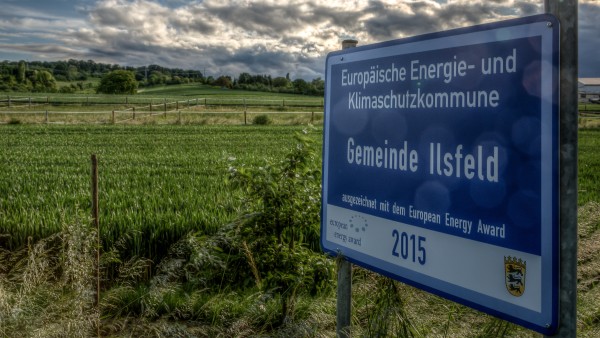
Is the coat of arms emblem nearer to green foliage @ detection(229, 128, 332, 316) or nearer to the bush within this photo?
green foliage @ detection(229, 128, 332, 316)

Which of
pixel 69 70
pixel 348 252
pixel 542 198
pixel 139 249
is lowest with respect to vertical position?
pixel 139 249

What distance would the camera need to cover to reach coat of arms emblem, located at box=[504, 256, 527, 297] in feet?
8.11

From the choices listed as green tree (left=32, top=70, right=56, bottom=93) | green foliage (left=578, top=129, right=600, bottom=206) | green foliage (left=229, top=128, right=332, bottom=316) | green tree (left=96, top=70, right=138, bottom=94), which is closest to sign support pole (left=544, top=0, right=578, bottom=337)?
green foliage (left=229, top=128, right=332, bottom=316)

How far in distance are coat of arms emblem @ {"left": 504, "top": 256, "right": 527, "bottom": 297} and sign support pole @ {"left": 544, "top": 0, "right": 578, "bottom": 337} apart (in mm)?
153

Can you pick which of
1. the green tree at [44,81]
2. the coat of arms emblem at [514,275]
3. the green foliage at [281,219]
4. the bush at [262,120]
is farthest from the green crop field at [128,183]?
the green tree at [44,81]

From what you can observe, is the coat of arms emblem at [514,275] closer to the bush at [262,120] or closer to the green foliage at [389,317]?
the green foliage at [389,317]

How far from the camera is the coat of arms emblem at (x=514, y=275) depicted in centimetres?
247

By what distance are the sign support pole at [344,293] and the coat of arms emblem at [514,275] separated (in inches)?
51.1

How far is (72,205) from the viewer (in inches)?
349

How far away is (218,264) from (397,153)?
2910 millimetres

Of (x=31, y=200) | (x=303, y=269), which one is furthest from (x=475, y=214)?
(x=31, y=200)

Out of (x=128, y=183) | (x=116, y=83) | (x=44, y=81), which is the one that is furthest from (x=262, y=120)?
(x=44, y=81)

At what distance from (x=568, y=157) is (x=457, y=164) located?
54 centimetres

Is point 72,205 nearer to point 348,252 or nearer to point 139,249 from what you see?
point 139,249
